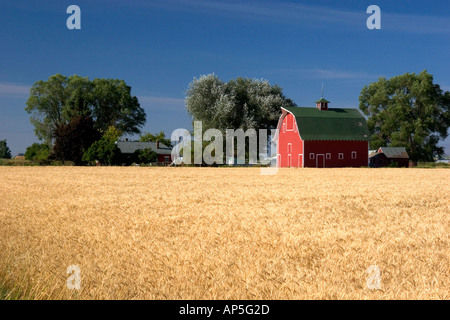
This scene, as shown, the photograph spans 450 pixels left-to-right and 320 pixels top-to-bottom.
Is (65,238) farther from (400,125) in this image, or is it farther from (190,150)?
(400,125)

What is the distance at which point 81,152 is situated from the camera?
65.3m

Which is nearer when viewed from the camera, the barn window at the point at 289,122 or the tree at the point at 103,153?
the barn window at the point at 289,122

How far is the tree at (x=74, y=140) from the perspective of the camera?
6488cm

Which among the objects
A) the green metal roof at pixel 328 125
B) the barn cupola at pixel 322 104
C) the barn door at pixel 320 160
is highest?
the barn cupola at pixel 322 104

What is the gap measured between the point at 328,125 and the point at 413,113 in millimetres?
19753

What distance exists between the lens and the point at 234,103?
200 ft

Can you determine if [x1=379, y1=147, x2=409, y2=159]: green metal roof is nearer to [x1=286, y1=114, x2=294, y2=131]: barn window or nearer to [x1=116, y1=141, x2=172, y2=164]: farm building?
[x1=286, y1=114, x2=294, y2=131]: barn window

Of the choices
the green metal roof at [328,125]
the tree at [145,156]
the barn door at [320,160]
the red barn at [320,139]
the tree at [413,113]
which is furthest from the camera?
the tree at [413,113]

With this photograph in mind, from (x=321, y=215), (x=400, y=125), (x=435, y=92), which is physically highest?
(x=435, y=92)

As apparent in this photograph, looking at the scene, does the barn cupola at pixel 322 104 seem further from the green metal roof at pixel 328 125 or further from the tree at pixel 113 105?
the tree at pixel 113 105

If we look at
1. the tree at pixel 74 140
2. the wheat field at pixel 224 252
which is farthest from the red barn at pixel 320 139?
the wheat field at pixel 224 252

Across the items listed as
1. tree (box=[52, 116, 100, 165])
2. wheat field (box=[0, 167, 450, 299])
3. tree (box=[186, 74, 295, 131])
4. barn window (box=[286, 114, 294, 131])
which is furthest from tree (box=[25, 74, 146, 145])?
wheat field (box=[0, 167, 450, 299])

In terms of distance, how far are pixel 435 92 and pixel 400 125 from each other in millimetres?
7062
